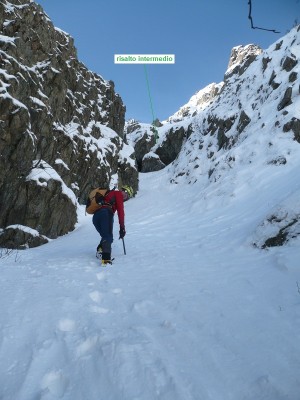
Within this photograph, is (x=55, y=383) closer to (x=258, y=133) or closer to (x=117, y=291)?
(x=117, y=291)

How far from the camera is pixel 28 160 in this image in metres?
16.5

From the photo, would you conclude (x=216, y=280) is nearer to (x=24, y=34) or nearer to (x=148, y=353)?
(x=148, y=353)

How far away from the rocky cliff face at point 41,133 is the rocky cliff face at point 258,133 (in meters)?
9.65

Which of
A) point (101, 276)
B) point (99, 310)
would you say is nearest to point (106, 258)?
point (101, 276)

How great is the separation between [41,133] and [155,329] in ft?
55.6

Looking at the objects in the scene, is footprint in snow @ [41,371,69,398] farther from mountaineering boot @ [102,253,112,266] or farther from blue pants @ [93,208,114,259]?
blue pants @ [93,208,114,259]

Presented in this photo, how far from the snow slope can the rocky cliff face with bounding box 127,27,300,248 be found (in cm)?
220

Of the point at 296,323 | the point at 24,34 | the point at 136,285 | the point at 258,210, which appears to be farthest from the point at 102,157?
the point at 296,323

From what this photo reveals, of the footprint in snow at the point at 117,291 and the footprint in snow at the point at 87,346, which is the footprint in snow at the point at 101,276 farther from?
the footprint in snow at the point at 87,346

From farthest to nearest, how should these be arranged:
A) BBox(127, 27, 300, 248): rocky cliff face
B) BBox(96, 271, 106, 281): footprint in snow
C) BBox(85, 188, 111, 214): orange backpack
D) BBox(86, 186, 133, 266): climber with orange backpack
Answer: BBox(85, 188, 111, 214): orange backpack, BBox(86, 186, 133, 266): climber with orange backpack, BBox(127, 27, 300, 248): rocky cliff face, BBox(96, 271, 106, 281): footprint in snow

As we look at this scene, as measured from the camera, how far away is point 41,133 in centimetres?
1838

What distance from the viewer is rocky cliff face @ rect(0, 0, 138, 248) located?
15523 mm

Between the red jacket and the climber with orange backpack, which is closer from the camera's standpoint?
the climber with orange backpack

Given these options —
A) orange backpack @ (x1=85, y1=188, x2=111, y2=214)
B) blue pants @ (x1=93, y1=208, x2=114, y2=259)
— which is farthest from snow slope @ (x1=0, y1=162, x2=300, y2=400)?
orange backpack @ (x1=85, y1=188, x2=111, y2=214)
